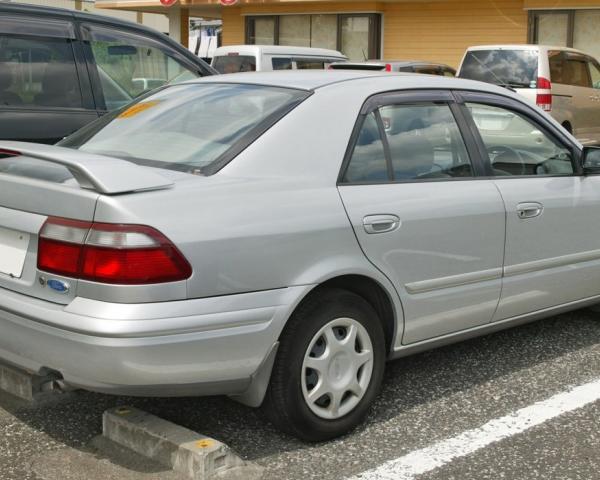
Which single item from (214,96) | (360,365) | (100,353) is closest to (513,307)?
(360,365)

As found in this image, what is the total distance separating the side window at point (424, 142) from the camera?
4.20 metres

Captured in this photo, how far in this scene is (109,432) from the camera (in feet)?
12.4

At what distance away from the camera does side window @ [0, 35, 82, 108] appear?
6.03 metres

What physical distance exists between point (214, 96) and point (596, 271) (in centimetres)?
233

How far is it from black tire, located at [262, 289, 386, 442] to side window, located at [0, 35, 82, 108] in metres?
3.19

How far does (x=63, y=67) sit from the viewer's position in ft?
20.5

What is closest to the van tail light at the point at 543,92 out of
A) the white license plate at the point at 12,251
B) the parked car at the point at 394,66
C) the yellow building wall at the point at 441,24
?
the parked car at the point at 394,66

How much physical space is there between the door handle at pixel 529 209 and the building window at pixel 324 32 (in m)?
18.8

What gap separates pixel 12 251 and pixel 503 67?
12.2 m

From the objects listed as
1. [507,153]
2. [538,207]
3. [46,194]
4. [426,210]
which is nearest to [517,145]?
[507,153]

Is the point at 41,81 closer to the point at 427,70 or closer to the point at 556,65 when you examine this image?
the point at 427,70

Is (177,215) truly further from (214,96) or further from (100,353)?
(214,96)

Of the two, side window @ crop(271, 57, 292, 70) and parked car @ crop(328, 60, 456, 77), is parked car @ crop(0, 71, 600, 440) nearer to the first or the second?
parked car @ crop(328, 60, 456, 77)

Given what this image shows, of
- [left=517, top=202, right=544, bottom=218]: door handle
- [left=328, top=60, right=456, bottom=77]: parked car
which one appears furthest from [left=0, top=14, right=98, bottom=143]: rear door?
[left=328, top=60, right=456, bottom=77]: parked car
